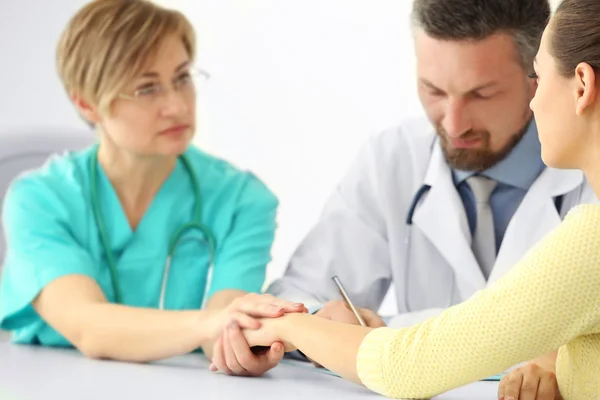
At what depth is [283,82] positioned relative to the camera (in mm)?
3248

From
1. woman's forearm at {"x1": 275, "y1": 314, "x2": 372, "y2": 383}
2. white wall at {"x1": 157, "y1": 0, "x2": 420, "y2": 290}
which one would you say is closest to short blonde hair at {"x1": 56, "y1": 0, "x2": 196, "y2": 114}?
woman's forearm at {"x1": 275, "y1": 314, "x2": 372, "y2": 383}

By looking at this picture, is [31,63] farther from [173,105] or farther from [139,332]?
[139,332]

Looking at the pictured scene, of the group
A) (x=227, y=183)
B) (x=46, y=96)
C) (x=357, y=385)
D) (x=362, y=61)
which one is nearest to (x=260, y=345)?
(x=357, y=385)

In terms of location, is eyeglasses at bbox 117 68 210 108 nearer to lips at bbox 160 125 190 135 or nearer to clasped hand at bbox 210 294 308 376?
lips at bbox 160 125 190 135

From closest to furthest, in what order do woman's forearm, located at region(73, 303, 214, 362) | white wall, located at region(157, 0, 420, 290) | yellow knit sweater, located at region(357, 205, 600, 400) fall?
yellow knit sweater, located at region(357, 205, 600, 400) < woman's forearm, located at region(73, 303, 214, 362) < white wall, located at region(157, 0, 420, 290)

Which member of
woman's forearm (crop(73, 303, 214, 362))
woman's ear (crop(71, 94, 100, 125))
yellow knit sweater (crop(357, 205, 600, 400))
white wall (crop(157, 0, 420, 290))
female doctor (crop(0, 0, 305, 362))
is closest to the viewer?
yellow knit sweater (crop(357, 205, 600, 400))

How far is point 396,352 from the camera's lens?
1069 mm

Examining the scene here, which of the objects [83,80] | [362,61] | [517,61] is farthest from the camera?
[362,61]

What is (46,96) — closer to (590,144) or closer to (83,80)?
(83,80)

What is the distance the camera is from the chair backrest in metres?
2.30

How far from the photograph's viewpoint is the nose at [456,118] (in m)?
1.64

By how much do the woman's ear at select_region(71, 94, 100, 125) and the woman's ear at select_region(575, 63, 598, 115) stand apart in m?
1.05

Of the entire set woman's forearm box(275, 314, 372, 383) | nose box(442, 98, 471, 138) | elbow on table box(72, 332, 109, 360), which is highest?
nose box(442, 98, 471, 138)

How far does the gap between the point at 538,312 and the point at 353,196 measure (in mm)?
916
